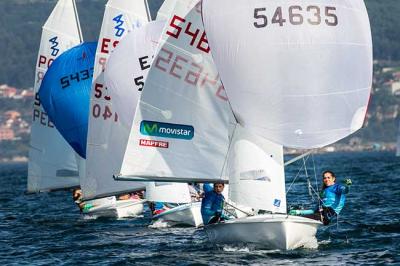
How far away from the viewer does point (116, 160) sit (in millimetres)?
33188

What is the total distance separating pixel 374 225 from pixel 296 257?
23.6ft

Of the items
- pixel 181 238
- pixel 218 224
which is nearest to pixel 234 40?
pixel 218 224

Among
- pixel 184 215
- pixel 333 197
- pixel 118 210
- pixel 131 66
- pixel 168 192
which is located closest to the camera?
pixel 333 197

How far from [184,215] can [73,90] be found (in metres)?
6.53

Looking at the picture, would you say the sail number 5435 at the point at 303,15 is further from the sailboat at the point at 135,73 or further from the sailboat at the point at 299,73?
the sailboat at the point at 135,73

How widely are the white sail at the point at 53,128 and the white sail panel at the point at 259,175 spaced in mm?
15082

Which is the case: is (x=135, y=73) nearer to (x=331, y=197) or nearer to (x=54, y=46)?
(x=331, y=197)

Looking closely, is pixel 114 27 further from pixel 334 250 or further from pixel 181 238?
pixel 334 250

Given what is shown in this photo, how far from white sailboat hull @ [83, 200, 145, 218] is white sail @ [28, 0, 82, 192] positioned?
2593 millimetres

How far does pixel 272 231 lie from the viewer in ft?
77.6

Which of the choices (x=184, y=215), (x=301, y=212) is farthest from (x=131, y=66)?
(x=301, y=212)

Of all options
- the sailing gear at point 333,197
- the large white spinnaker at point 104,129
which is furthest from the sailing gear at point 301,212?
the large white spinnaker at point 104,129

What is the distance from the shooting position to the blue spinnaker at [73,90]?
35.8 m

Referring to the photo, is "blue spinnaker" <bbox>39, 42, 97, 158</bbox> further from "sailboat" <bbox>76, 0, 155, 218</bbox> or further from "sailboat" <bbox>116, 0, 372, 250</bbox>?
"sailboat" <bbox>116, 0, 372, 250</bbox>
